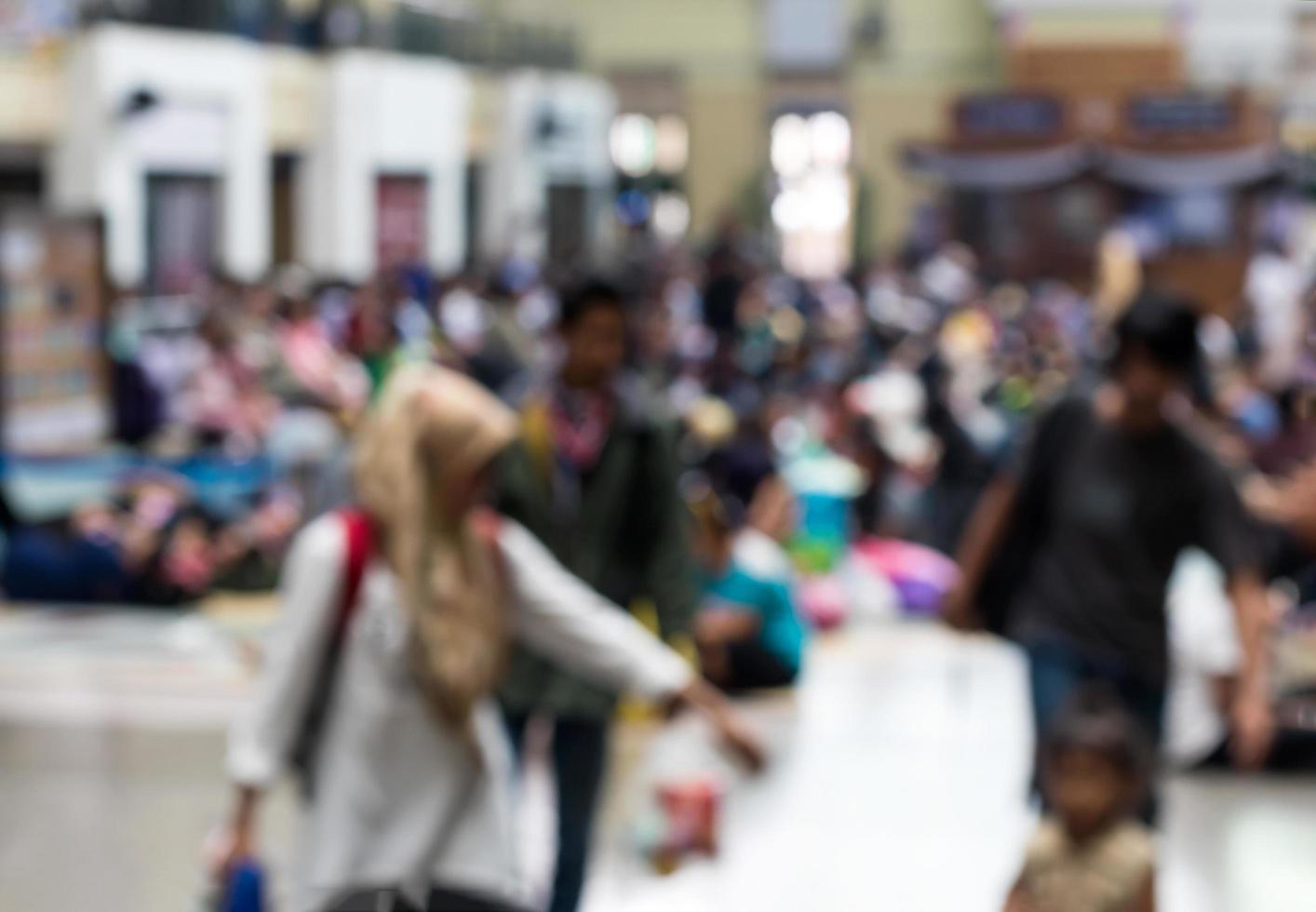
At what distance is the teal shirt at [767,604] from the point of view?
8758 millimetres

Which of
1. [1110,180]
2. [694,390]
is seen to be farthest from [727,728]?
[1110,180]

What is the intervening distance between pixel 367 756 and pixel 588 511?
4.25ft

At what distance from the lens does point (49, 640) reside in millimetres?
9859

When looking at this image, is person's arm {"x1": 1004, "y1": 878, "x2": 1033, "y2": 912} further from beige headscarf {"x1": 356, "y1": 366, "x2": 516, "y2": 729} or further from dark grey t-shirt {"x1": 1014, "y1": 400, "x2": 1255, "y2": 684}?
beige headscarf {"x1": 356, "y1": 366, "x2": 516, "y2": 729}

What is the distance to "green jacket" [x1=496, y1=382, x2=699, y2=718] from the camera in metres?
4.75

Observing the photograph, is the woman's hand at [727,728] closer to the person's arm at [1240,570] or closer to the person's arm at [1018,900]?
the person's arm at [1018,900]

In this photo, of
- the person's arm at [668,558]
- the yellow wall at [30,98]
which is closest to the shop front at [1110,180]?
the yellow wall at [30,98]

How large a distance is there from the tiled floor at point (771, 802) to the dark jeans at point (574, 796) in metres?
1.48

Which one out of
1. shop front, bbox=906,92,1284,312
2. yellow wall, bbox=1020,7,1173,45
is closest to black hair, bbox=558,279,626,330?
shop front, bbox=906,92,1284,312

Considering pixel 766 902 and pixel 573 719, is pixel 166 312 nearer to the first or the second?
pixel 766 902

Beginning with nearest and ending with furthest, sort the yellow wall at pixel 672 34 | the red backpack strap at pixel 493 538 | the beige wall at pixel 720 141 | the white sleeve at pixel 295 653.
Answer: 1. the white sleeve at pixel 295 653
2. the red backpack strap at pixel 493 538
3. the beige wall at pixel 720 141
4. the yellow wall at pixel 672 34

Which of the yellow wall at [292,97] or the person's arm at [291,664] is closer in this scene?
the person's arm at [291,664]

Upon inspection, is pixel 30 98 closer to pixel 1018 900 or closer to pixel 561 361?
pixel 561 361

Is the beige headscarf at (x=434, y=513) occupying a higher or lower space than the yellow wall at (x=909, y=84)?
higher
